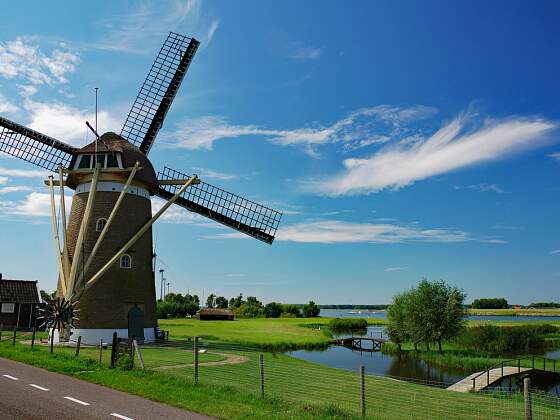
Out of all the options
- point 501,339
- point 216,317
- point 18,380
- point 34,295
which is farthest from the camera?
point 216,317

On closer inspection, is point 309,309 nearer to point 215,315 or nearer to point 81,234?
point 215,315

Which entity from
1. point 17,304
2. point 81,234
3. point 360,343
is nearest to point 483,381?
point 81,234

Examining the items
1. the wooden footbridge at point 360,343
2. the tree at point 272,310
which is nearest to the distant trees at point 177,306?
A: the tree at point 272,310

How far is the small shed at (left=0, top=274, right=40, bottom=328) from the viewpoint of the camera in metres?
41.5

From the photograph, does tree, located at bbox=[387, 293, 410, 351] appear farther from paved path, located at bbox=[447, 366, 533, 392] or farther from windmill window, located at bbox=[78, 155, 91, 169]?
windmill window, located at bbox=[78, 155, 91, 169]

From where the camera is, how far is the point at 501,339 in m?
47.2

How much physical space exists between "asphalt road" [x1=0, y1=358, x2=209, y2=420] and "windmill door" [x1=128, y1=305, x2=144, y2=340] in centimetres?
1464

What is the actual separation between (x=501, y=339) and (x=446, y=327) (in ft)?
23.5

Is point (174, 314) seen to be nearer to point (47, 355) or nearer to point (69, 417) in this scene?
point (47, 355)

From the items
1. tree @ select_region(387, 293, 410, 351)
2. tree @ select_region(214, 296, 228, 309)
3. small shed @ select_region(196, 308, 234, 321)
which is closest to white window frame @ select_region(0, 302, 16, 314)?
tree @ select_region(387, 293, 410, 351)

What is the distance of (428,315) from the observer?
44.9 meters

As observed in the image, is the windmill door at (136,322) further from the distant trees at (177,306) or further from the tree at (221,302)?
the tree at (221,302)

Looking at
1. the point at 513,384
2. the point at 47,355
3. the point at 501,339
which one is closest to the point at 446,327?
the point at 501,339

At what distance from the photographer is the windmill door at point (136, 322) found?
29009 millimetres
